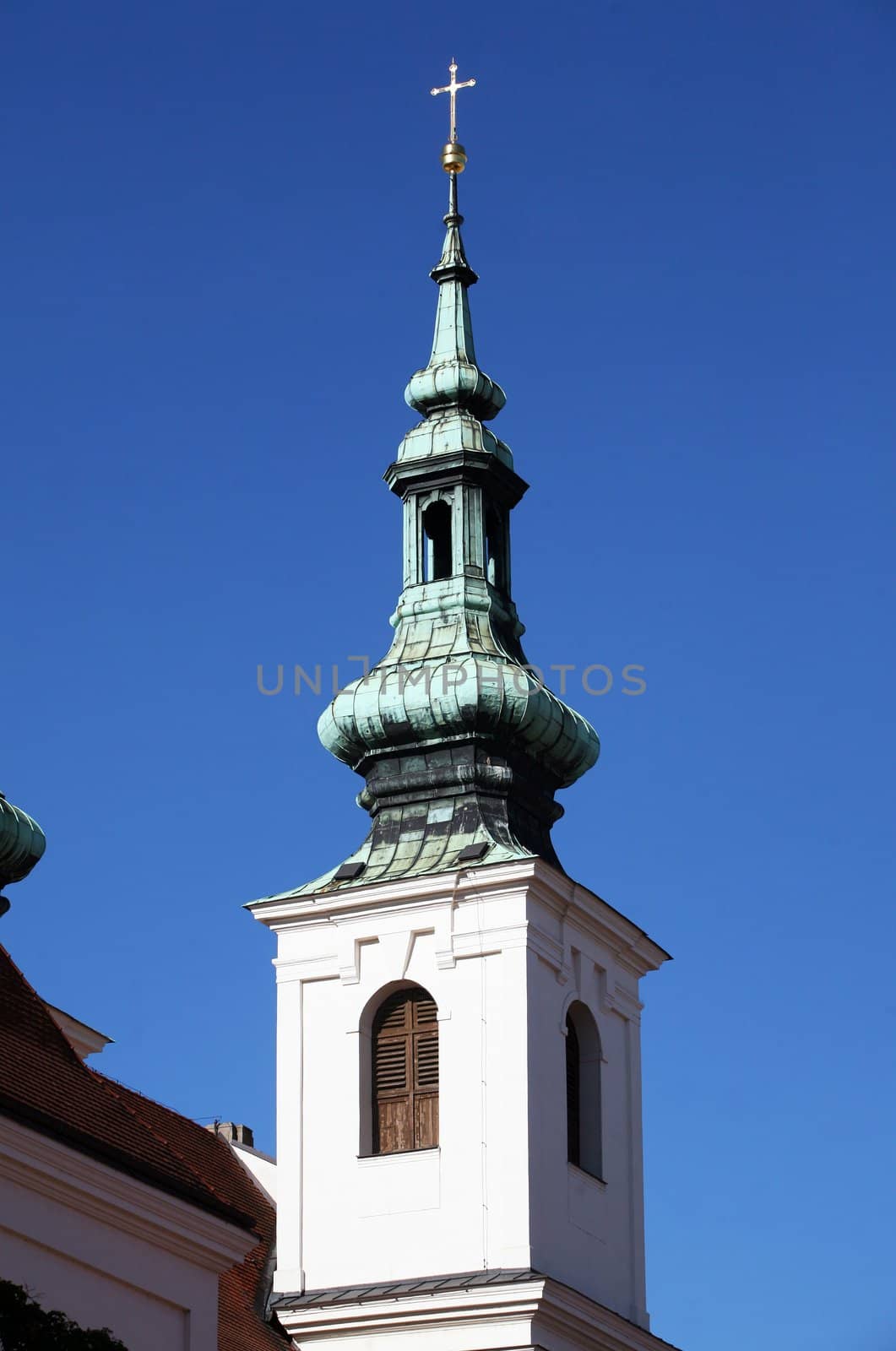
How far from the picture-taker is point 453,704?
3066cm

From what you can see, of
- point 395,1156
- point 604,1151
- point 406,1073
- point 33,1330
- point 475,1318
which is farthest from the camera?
point 604,1151

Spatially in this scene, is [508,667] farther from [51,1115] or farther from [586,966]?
[51,1115]

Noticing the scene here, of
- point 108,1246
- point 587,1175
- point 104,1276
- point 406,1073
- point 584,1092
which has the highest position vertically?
point 584,1092

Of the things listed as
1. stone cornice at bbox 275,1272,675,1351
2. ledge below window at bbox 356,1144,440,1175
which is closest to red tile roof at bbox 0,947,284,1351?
stone cornice at bbox 275,1272,675,1351

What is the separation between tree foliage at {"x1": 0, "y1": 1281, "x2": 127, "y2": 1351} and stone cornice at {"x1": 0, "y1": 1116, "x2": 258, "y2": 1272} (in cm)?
376

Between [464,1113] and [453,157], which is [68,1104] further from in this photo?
[453,157]

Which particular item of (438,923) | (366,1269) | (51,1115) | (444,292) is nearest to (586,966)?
(438,923)

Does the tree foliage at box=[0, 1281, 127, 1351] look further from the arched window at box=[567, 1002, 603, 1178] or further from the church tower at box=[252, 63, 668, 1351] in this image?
the arched window at box=[567, 1002, 603, 1178]

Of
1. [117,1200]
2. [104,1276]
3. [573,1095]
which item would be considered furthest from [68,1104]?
[573,1095]

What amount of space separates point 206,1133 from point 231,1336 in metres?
4.55

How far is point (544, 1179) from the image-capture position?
2814 centimetres

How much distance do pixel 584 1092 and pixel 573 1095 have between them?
0.23m

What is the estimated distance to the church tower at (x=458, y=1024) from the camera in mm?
27938

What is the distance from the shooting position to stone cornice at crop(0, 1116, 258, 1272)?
765 inches
